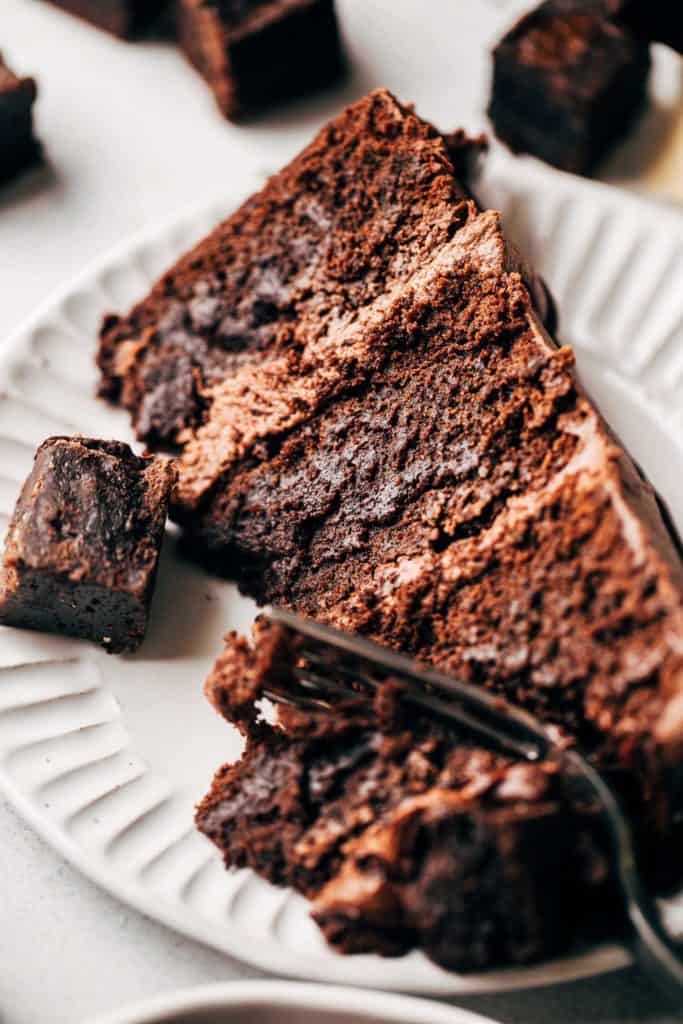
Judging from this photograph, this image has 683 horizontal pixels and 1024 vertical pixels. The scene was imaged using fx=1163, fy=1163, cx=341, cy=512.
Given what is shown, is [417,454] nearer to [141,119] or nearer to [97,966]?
[97,966]

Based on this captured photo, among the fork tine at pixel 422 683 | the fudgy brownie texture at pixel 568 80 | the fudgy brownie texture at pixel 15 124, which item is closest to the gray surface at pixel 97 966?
the fork tine at pixel 422 683

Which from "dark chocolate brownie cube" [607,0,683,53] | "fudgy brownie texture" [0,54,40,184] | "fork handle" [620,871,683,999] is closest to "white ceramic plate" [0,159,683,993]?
"fork handle" [620,871,683,999]

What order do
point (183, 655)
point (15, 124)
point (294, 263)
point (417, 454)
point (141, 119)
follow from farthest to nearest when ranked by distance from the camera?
point (141, 119), point (15, 124), point (294, 263), point (183, 655), point (417, 454)

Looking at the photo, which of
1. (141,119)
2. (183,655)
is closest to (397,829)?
(183,655)

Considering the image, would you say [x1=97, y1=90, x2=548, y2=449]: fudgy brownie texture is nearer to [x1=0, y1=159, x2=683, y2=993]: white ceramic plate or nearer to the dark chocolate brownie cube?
[x1=0, y1=159, x2=683, y2=993]: white ceramic plate

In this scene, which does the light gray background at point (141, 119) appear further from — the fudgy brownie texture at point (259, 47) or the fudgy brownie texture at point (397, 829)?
the fudgy brownie texture at point (397, 829)

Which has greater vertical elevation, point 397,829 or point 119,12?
point 119,12

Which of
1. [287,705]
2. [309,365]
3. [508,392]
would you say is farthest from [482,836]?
[309,365]
